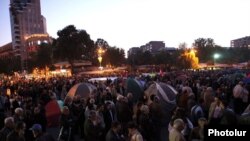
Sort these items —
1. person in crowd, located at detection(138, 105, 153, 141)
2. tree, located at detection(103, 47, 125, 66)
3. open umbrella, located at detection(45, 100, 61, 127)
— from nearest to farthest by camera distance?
1. person in crowd, located at detection(138, 105, 153, 141)
2. open umbrella, located at detection(45, 100, 61, 127)
3. tree, located at detection(103, 47, 125, 66)

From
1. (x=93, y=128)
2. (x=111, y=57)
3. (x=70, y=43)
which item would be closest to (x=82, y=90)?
(x=93, y=128)

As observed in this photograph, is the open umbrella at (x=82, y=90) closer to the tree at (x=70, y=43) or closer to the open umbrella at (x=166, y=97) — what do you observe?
the open umbrella at (x=166, y=97)

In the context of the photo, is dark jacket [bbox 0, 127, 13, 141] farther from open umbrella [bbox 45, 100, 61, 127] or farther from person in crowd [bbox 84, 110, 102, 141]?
open umbrella [bbox 45, 100, 61, 127]

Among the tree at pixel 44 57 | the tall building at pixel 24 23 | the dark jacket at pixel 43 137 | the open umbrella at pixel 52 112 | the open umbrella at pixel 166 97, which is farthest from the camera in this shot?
the tall building at pixel 24 23

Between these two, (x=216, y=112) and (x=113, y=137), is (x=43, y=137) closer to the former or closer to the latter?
(x=113, y=137)

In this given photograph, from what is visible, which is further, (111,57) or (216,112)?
(111,57)

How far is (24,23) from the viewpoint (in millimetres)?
154250

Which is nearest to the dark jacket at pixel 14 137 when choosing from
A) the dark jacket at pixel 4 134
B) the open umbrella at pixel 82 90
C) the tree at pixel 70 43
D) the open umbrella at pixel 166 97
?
the dark jacket at pixel 4 134

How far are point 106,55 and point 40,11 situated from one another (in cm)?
8334

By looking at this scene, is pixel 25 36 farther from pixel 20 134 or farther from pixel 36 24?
pixel 20 134

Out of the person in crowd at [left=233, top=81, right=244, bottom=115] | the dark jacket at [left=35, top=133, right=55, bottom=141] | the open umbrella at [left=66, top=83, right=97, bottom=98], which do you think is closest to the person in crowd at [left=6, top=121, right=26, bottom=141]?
the dark jacket at [left=35, top=133, right=55, bottom=141]

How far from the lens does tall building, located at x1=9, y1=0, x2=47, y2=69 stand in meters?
150

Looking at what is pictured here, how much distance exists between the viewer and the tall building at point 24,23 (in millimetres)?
149625

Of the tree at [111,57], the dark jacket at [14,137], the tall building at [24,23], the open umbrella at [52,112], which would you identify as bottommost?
the open umbrella at [52,112]
